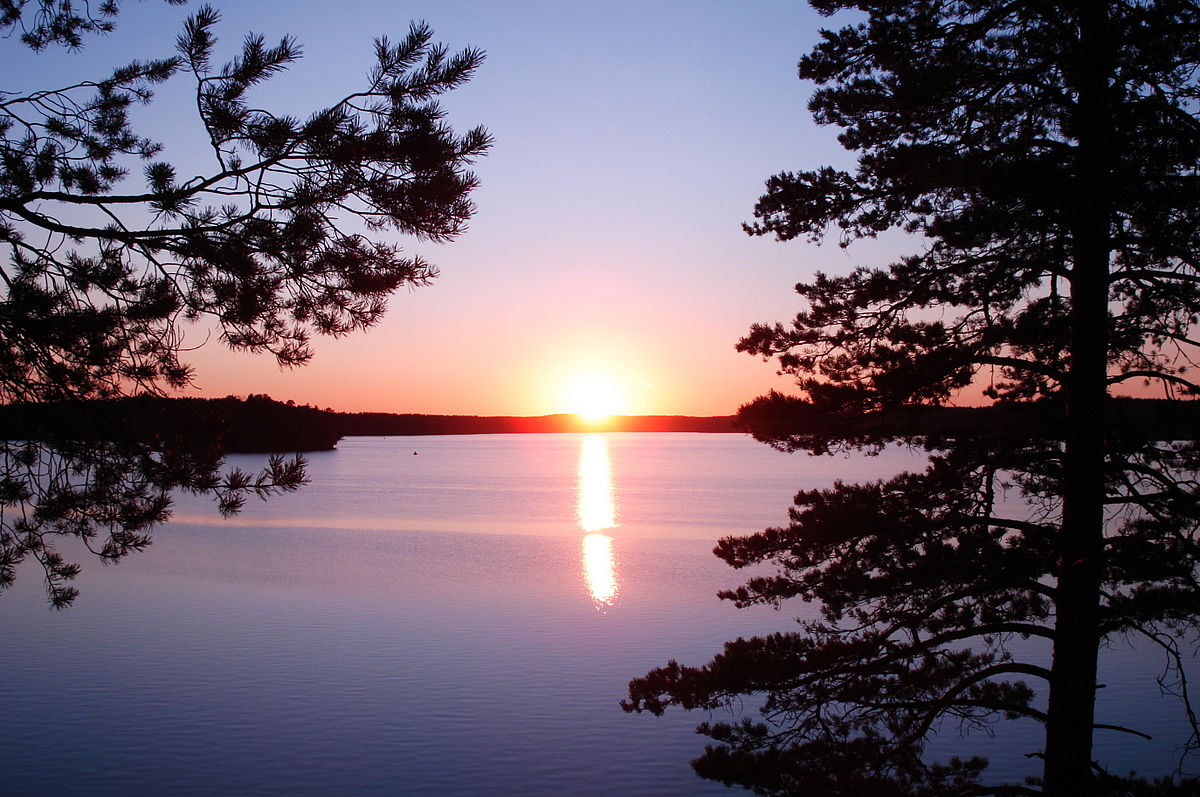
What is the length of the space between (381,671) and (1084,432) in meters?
10.1

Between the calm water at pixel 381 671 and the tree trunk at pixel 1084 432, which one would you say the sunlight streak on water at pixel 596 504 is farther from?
the tree trunk at pixel 1084 432

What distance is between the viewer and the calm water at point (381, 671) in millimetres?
9164

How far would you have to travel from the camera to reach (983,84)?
632 centimetres

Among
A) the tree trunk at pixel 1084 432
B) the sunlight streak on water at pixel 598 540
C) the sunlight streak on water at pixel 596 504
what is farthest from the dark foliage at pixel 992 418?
the sunlight streak on water at pixel 596 504

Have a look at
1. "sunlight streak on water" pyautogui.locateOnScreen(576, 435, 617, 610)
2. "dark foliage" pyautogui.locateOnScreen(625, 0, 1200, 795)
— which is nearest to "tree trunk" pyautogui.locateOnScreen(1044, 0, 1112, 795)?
"dark foliage" pyautogui.locateOnScreen(625, 0, 1200, 795)

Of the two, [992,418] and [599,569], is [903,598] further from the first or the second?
[599,569]

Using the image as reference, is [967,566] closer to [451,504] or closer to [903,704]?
[903,704]

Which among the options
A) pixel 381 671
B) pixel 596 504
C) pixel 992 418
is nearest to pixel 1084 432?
pixel 992 418

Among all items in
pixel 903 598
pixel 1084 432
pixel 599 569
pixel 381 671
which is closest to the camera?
pixel 1084 432

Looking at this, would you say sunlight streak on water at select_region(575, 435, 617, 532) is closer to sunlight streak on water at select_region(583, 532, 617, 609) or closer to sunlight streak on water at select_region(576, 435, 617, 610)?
sunlight streak on water at select_region(576, 435, 617, 610)

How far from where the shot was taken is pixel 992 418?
6.61 metres

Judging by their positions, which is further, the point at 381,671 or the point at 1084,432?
the point at 381,671

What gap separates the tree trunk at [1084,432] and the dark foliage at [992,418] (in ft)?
0.04

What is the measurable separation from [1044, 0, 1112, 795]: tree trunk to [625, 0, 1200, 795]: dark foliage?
0.01m
